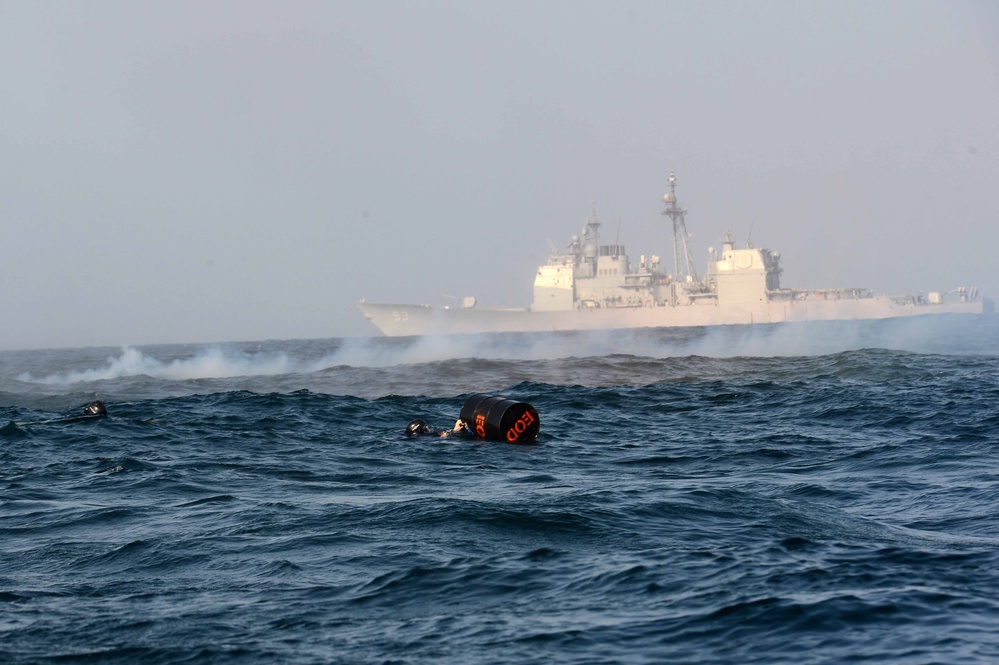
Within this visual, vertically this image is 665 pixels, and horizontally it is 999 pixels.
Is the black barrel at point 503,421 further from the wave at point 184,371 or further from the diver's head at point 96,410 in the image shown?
the wave at point 184,371

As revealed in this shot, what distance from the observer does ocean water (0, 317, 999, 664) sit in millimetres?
6238

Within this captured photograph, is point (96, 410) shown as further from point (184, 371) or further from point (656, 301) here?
point (656, 301)

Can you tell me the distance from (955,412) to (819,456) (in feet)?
21.5

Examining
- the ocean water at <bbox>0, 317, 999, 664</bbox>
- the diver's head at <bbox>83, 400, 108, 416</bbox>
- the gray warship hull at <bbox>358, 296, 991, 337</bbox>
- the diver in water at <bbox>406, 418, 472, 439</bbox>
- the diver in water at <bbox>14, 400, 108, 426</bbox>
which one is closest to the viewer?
the ocean water at <bbox>0, 317, 999, 664</bbox>

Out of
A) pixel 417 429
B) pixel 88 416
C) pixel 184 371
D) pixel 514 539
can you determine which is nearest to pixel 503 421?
pixel 417 429

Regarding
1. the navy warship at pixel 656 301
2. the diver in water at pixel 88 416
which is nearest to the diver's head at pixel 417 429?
the diver in water at pixel 88 416

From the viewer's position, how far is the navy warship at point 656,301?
94.9m

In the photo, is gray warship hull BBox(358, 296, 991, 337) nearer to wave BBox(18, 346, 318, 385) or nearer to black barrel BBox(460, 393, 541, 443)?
wave BBox(18, 346, 318, 385)

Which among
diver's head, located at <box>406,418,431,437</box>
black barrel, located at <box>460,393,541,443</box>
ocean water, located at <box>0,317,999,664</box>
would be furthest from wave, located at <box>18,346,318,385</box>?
black barrel, located at <box>460,393,541,443</box>

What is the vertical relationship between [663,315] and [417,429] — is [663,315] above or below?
above

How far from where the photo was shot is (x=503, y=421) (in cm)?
1709

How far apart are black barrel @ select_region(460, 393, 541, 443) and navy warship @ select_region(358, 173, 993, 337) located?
255 feet

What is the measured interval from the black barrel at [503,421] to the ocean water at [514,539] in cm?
37

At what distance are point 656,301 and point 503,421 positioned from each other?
8345 cm
